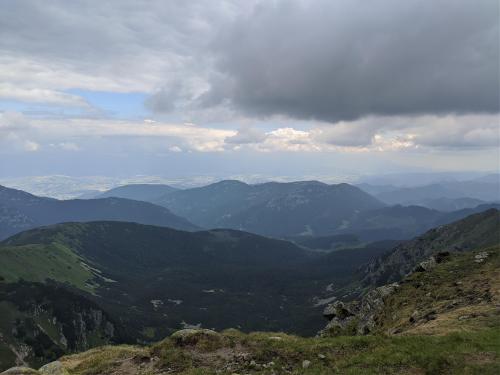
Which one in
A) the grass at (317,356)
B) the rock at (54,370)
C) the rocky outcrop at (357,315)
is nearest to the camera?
the grass at (317,356)

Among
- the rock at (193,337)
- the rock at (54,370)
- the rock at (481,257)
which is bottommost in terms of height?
the rock at (54,370)

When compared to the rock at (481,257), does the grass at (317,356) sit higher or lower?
lower

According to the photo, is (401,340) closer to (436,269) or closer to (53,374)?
(53,374)

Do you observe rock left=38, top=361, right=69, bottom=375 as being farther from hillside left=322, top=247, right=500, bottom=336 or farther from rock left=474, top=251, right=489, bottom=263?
rock left=474, top=251, right=489, bottom=263

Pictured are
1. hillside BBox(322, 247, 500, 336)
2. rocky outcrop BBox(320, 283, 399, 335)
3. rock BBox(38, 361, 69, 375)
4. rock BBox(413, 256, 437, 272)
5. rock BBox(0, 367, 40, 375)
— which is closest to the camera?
rock BBox(0, 367, 40, 375)

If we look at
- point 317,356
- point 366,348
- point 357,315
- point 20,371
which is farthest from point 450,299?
point 20,371

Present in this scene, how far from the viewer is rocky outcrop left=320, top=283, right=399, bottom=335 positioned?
52050 mm

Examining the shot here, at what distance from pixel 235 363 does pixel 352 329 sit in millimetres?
24602

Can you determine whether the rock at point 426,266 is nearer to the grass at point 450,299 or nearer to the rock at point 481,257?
the grass at point 450,299

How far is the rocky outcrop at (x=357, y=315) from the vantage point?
2049 inches

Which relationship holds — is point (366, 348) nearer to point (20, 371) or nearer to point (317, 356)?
point (317, 356)

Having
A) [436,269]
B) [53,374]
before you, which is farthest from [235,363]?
[436,269]

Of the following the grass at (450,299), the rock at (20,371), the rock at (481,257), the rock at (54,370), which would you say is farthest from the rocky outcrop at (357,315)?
the rock at (20,371)

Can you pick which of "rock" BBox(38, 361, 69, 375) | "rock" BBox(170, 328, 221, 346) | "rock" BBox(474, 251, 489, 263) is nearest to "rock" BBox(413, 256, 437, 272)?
"rock" BBox(474, 251, 489, 263)
